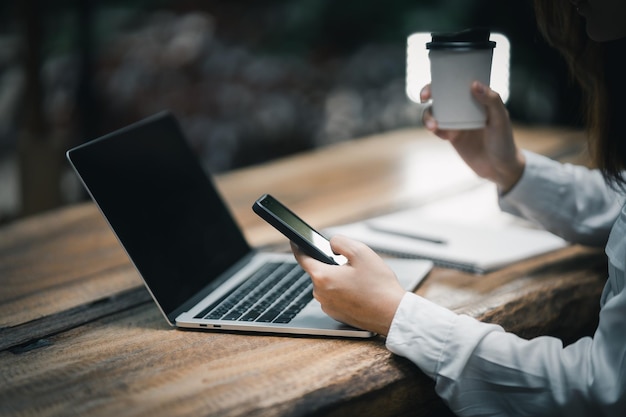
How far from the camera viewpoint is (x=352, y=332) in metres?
0.92

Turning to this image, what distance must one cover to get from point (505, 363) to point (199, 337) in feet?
1.29

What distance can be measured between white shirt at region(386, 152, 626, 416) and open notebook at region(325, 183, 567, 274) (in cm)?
30

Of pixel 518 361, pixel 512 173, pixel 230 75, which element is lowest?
pixel 518 361

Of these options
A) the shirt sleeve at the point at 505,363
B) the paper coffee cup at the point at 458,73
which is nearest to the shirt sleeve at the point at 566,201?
the paper coffee cup at the point at 458,73

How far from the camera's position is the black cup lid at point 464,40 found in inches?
42.7

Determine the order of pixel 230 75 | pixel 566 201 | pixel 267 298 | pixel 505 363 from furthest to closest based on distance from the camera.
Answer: pixel 230 75
pixel 566 201
pixel 267 298
pixel 505 363

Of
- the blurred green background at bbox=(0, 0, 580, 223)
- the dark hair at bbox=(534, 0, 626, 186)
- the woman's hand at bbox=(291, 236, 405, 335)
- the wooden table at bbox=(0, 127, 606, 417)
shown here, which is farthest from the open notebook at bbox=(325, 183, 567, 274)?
the blurred green background at bbox=(0, 0, 580, 223)

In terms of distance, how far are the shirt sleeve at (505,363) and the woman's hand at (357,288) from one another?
0.03 meters

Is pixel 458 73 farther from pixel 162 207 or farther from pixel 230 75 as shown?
pixel 230 75

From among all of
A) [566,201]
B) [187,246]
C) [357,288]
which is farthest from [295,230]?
[566,201]

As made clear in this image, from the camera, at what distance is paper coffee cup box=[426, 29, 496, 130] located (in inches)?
42.9

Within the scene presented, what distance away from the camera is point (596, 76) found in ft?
3.89

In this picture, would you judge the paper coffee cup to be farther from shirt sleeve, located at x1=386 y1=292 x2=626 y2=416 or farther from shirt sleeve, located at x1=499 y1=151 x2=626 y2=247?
shirt sleeve, located at x1=386 y1=292 x2=626 y2=416

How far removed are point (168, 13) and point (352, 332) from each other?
244 cm
